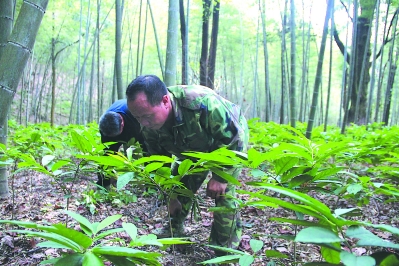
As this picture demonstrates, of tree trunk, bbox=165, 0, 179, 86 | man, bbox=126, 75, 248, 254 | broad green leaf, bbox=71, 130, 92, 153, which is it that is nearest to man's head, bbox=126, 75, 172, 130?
man, bbox=126, 75, 248, 254

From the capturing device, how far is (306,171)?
102cm

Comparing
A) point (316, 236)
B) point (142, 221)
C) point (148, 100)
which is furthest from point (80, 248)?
point (142, 221)

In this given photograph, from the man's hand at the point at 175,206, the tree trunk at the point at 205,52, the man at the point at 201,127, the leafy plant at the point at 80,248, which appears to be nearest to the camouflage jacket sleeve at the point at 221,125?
the man at the point at 201,127

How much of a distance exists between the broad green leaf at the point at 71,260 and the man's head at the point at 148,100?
111 cm

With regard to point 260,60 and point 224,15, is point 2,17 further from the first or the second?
point 260,60

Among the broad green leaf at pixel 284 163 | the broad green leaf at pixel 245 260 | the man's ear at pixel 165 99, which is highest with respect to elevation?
the man's ear at pixel 165 99

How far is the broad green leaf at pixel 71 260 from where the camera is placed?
1.84 ft

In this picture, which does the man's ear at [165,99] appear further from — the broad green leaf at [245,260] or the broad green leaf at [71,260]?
the broad green leaf at [71,260]

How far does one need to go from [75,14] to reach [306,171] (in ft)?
38.0

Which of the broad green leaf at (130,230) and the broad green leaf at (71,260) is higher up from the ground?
the broad green leaf at (130,230)

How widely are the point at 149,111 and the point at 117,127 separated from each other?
3.99 ft

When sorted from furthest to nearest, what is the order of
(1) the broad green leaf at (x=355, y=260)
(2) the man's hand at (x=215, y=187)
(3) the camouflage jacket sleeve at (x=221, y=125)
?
(3) the camouflage jacket sleeve at (x=221, y=125) < (2) the man's hand at (x=215, y=187) < (1) the broad green leaf at (x=355, y=260)

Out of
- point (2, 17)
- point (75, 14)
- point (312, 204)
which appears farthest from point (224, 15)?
point (312, 204)

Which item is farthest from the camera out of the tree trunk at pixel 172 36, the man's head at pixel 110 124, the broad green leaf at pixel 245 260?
the tree trunk at pixel 172 36
